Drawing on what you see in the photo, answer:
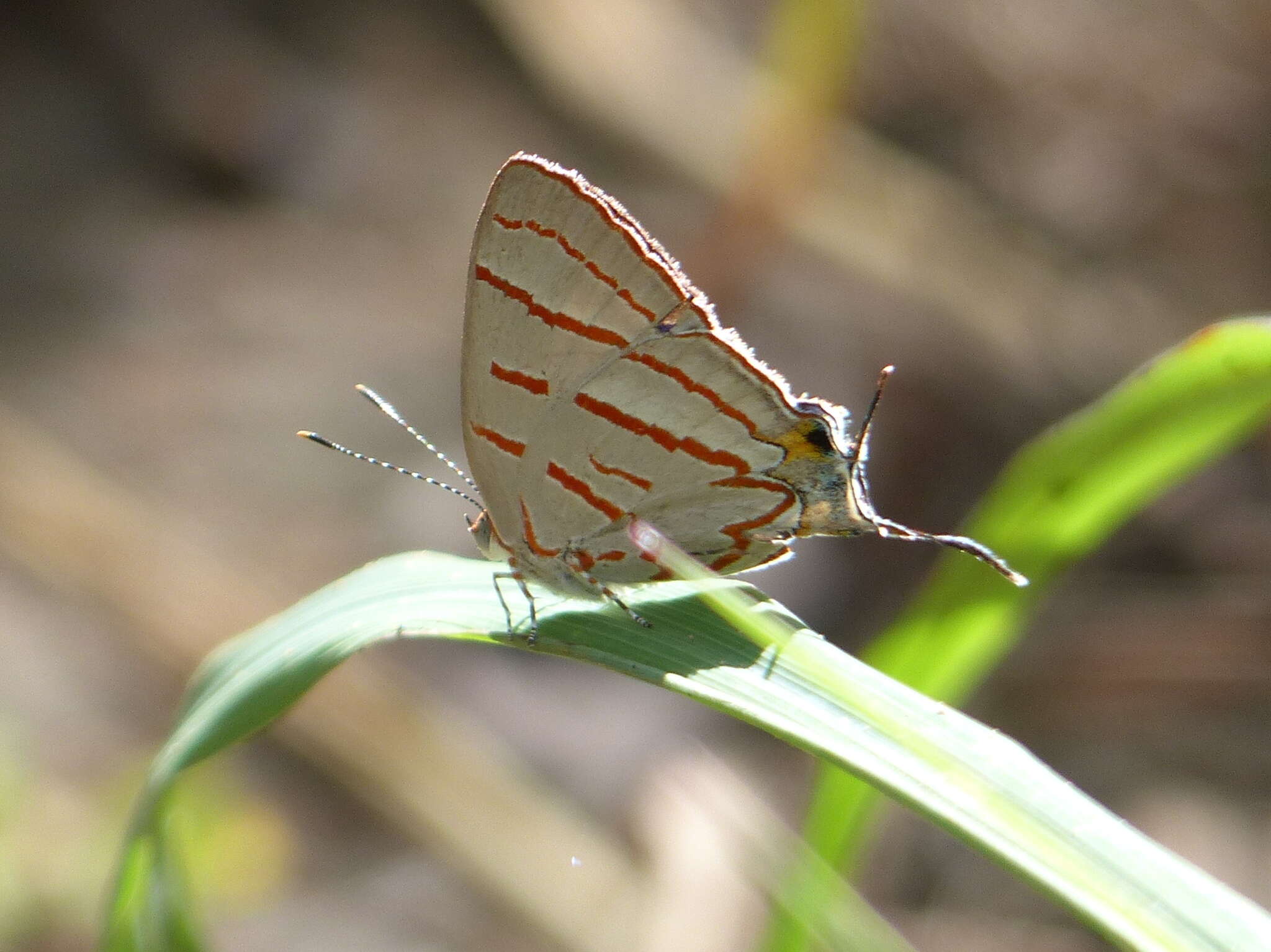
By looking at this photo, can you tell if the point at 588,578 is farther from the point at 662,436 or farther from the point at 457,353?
the point at 457,353

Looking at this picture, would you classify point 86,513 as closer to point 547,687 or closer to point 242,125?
point 547,687

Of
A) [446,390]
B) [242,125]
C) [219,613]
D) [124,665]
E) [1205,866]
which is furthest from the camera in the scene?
[242,125]

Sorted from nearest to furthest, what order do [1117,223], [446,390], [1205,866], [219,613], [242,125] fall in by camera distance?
[1205,866] < [219,613] < [1117,223] < [446,390] < [242,125]

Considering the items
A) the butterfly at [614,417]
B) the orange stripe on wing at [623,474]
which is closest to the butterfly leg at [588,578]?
the butterfly at [614,417]

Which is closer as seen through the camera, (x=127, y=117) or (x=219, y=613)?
(x=219, y=613)

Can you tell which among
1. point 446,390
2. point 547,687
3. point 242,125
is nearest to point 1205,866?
point 547,687

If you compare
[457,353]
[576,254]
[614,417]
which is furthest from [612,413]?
[457,353]

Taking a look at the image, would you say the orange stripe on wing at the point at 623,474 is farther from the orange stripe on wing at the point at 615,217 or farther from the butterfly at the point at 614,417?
the orange stripe on wing at the point at 615,217

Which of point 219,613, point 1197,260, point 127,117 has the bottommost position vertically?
point 219,613
